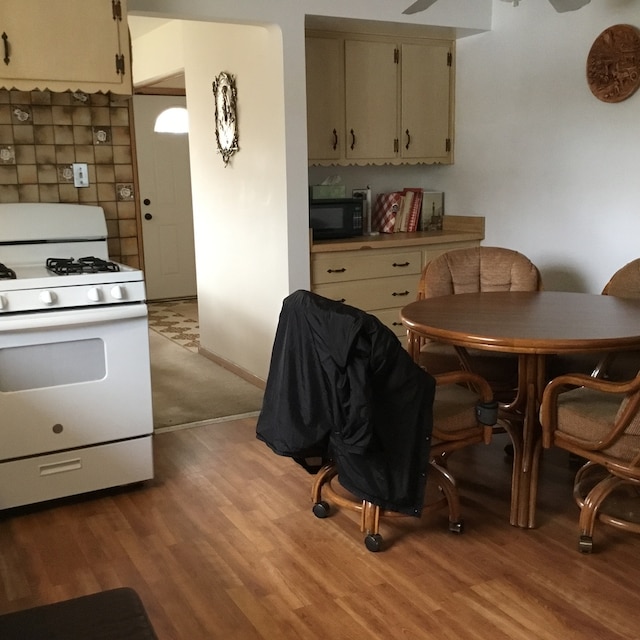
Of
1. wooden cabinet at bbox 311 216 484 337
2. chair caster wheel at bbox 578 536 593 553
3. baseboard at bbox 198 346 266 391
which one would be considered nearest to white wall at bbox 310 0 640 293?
wooden cabinet at bbox 311 216 484 337

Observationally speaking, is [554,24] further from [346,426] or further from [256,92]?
[346,426]

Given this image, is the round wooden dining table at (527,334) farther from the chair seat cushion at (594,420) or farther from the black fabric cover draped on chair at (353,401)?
the black fabric cover draped on chair at (353,401)

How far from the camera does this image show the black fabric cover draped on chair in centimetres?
224

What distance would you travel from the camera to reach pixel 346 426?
2.29 m

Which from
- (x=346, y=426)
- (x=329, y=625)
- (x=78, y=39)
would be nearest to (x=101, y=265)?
(x=78, y=39)

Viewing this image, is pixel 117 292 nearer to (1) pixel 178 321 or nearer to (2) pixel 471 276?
(2) pixel 471 276

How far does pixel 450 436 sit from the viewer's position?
253 cm

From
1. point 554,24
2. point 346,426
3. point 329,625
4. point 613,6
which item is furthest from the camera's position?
point 554,24

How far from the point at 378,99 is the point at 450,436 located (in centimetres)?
262

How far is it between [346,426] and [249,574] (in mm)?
598

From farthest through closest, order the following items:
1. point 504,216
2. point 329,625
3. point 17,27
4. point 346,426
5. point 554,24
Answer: point 504,216, point 554,24, point 17,27, point 346,426, point 329,625

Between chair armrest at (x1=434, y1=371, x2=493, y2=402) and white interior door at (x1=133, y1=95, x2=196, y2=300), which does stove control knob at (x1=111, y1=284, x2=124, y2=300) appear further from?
white interior door at (x1=133, y1=95, x2=196, y2=300)

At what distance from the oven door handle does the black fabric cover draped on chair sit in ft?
2.34

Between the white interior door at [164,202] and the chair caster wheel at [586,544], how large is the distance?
5431mm
